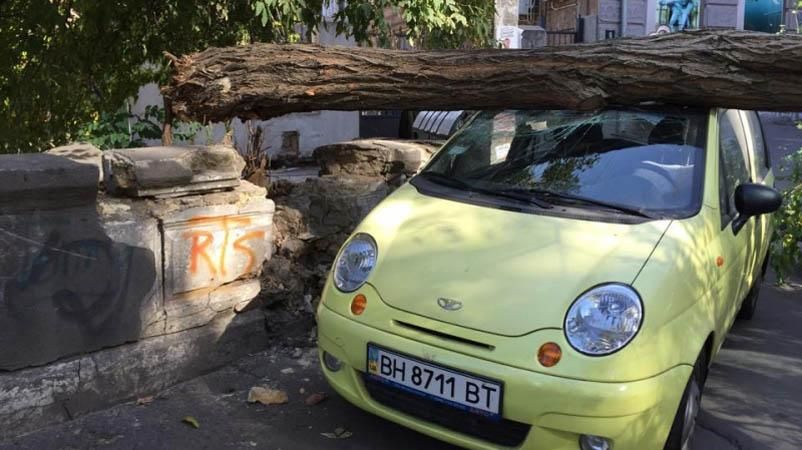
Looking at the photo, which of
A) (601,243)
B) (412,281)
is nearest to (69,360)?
(412,281)

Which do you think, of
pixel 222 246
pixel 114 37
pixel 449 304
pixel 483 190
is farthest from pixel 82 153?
pixel 114 37

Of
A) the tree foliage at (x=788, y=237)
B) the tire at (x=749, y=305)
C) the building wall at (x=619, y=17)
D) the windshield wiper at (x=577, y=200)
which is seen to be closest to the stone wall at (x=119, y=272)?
the windshield wiper at (x=577, y=200)

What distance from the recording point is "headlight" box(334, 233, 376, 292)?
11.4ft

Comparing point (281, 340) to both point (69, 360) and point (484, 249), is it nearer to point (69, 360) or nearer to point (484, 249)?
point (69, 360)

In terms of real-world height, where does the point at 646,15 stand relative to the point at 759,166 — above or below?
above

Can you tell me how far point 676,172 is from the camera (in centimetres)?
378

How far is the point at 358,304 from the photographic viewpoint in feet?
11.0

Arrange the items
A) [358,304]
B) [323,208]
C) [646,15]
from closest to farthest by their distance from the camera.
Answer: [358,304], [323,208], [646,15]

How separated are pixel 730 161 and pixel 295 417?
2.81 meters

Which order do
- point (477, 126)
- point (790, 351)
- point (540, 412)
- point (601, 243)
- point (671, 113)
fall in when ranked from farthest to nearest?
point (790, 351)
point (477, 126)
point (671, 113)
point (601, 243)
point (540, 412)

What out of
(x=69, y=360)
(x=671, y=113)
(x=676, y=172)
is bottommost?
(x=69, y=360)

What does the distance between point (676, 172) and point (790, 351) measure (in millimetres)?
2053

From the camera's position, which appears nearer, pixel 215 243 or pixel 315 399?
pixel 315 399

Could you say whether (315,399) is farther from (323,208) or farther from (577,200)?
(577,200)
